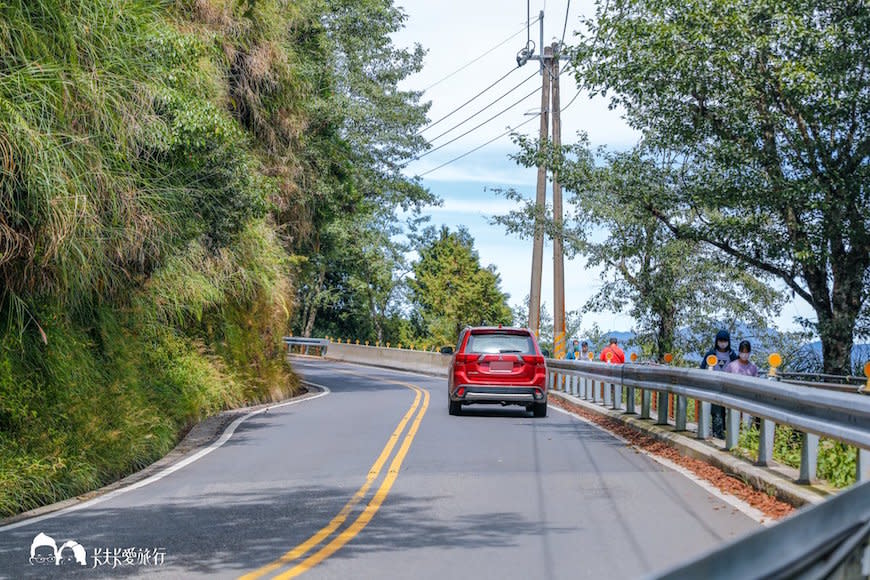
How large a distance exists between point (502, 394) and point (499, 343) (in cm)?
112

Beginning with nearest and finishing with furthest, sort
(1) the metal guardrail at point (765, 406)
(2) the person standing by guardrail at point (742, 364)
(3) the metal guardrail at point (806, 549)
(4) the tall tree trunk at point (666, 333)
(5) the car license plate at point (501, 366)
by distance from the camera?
(3) the metal guardrail at point (806, 549)
(1) the metal guardrail at point (765, 406)
(2) the person standing by guardrail at point (742, 364)
(5) the car license plate at point (501, 366)
(4) the tall tree trunk at point (666, 333)

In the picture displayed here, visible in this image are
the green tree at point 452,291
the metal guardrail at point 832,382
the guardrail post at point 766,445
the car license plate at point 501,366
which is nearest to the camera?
the guardrail post at point 766,445

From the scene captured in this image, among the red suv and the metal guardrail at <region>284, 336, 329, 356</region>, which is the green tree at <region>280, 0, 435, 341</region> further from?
the red suv

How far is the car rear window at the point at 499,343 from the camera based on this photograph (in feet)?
69.2

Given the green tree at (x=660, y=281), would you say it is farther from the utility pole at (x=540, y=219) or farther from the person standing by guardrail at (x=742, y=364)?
the person standing by guardrail at (x=742, y=364)

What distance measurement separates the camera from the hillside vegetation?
11.3m

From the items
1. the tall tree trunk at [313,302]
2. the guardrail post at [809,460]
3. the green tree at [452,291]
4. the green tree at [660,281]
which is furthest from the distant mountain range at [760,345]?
the green tree at [452,291]

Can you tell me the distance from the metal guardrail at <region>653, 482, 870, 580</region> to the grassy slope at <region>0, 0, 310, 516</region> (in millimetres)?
8157

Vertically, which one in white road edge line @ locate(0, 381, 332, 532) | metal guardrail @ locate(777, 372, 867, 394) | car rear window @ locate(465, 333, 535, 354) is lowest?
white road edge line @ locate(0, 381, 332, 532)

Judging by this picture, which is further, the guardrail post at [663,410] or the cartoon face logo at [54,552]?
the guardrail post at [663,410]

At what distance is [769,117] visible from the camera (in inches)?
854

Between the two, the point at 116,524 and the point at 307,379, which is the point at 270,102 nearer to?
the point at 307,379

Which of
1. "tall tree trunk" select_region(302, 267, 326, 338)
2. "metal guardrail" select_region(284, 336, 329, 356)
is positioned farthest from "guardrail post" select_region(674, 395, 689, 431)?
"tall tree trunk" select_region(302, 267, 326, 338)

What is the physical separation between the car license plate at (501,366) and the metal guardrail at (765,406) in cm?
202
